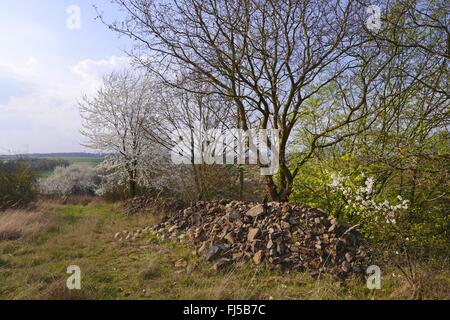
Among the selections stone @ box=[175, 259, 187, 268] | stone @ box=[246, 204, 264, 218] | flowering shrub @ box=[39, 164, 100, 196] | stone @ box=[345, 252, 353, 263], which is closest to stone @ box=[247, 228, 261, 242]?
stone @ box=[246, 204, 264, 218]

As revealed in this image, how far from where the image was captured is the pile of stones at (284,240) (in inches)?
179

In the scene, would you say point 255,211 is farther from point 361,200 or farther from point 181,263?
point 361,200

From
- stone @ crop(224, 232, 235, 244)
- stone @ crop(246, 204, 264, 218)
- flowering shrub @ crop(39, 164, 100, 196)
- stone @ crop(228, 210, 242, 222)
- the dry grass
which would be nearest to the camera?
stone @ crop(224, 232, 235, 244)

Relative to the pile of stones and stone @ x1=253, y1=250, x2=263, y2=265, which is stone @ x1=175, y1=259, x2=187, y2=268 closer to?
the pile of stones

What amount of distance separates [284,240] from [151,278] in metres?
2.21

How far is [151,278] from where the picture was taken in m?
4.56

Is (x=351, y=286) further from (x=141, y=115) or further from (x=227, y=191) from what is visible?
(x=141, y=115)

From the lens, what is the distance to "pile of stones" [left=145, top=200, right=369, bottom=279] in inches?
179

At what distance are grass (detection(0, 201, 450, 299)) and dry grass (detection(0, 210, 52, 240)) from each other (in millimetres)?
992

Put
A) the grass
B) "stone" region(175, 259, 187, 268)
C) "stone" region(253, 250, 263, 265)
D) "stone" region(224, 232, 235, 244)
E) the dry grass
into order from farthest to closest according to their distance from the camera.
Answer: the dry grass, "stone" region(224, 232, 235, 244), "stone" region(175, 259, 187, 268), "stone" region(253, 250, 263, 265), the grass

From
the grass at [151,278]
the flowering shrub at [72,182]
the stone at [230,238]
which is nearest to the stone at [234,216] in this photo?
the stone at [230,238]

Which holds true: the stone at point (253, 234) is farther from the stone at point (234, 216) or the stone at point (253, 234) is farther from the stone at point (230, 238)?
the stone at point (234, 216)

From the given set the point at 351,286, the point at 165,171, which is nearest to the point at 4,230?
the point at 351,286

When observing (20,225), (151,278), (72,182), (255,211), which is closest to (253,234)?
(255,211)
